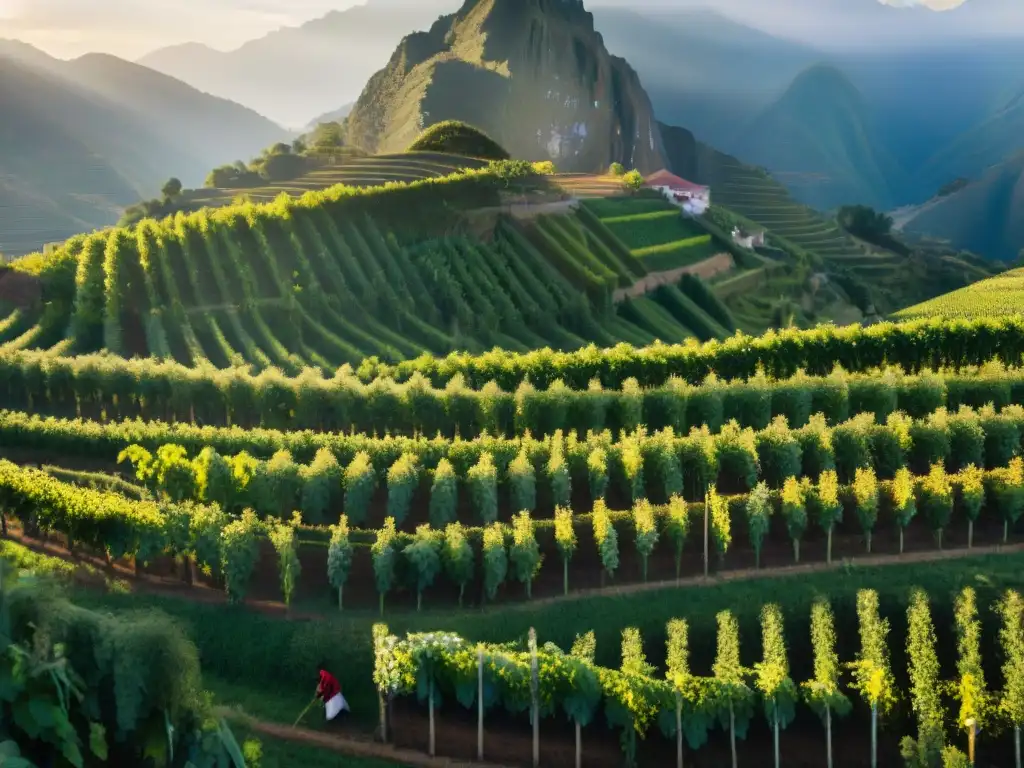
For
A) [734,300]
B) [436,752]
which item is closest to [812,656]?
[436,752]

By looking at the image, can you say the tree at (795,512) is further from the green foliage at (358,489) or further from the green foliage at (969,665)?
the green foliage at (358,489)

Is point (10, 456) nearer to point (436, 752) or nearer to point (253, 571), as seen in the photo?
point (253, 571)

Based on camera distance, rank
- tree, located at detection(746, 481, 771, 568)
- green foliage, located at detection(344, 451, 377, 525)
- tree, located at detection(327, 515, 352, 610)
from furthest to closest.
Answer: green foliage, located at detection(344, 451, 377, 525)
tree, located at detection(746, 481, 771, 568)
tree, located at detection(327, 515, 352, 610)

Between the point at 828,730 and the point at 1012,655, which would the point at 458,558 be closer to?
the point at 828,730

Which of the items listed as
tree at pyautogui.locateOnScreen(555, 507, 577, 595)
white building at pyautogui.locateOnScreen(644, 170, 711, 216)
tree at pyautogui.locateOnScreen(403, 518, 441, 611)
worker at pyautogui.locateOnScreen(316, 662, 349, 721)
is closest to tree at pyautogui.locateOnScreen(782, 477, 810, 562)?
tree at pyautogui.locateOnScreen(555, 507, 577, 595)

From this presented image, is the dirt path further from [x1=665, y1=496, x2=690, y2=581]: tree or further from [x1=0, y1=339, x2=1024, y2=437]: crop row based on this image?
[x1=0, y1=339, x2=1024, y2=437]: crop row

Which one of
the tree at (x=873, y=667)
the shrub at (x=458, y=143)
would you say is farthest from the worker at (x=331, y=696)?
the shrub at (x=458, y=143)

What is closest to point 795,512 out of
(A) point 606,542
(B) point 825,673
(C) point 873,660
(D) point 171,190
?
(A) point 606,542

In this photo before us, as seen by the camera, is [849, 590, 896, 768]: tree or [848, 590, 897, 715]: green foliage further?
[848, 590, 897, 715]: green foliage
